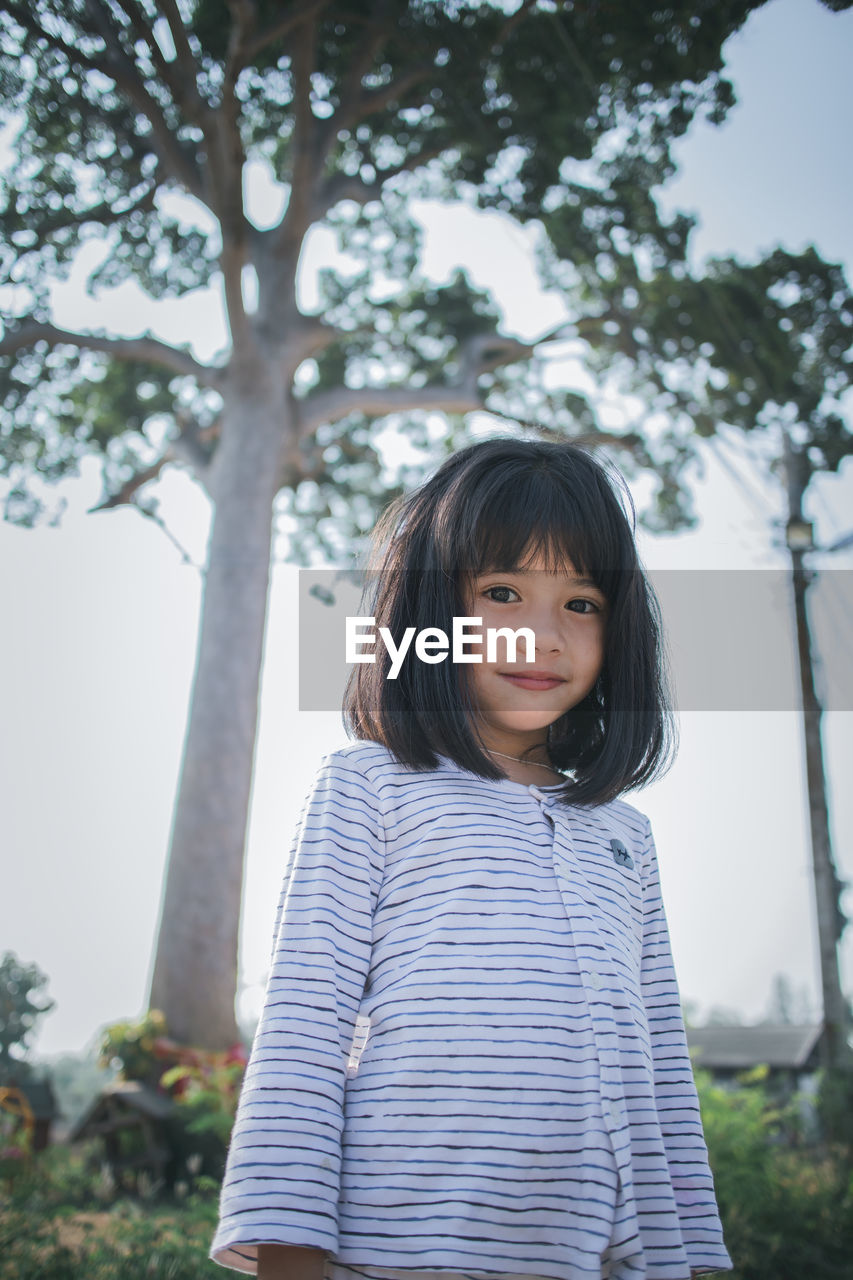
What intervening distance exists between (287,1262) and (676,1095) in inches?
25.9

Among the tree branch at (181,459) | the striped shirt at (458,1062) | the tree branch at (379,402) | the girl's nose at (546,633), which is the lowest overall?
the striped shirt at (458,1062)

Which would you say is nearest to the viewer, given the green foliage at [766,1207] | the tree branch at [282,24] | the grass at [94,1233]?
the grass at [94,1233]

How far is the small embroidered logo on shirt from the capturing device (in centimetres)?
162

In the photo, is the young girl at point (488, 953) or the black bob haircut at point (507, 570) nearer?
the young girl at point (488, 953)

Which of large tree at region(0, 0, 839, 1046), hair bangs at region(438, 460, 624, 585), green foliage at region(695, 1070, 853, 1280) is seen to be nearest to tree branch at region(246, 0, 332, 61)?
large tree at region(0, 0, 839, 1046)

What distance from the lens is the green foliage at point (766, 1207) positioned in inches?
152

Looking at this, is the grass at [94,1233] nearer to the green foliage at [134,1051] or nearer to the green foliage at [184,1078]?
the green foliage at [184,1078]

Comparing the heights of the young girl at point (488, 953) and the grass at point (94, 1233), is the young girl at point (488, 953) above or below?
above

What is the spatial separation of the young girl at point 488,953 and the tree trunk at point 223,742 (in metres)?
5.94

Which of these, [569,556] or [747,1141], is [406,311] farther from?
[569,556]

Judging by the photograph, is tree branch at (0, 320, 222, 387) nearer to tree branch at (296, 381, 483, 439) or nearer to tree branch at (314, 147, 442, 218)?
tree branch at (296, 381, 483, 439)

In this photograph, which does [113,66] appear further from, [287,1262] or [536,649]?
[287,1262]

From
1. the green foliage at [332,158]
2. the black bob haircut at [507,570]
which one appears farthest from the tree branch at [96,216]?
the black bob haircut at [507,570]

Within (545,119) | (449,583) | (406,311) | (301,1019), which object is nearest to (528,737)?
(449,583)
